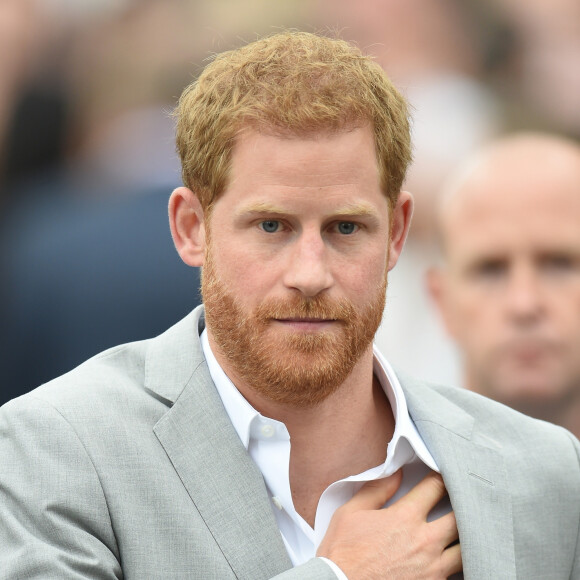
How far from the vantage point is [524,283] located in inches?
187

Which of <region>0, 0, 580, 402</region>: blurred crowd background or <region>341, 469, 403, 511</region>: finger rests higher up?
<region>0, 0, 580, 402</region>: blurred crowd background

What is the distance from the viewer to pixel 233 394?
3062 millimetres

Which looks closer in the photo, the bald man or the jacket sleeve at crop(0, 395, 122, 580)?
the jacket sleeve at crop(0, 395, 122, 580)

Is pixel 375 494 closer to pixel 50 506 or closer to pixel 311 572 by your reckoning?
pixel 311 572

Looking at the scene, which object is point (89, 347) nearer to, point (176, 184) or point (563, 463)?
point (176, 184)

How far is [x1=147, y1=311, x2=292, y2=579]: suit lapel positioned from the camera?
9.21 feet

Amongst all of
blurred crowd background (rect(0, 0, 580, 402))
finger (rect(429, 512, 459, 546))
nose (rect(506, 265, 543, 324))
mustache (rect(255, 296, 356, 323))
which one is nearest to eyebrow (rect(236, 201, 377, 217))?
mustache (rect(255, 296, 356, 323))

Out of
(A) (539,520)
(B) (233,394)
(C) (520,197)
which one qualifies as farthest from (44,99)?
(A) (539,520)

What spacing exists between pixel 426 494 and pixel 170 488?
70 centimetres

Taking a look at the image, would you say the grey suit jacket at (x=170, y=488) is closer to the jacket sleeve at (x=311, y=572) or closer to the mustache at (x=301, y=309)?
the jacket sleeve at (x=311, y=572)

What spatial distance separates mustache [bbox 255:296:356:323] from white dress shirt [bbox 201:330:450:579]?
0.90 feet

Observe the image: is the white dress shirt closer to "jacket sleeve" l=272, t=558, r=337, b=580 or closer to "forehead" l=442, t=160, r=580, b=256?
"jacket sleeve" l=272, t=558, r=337, b=580

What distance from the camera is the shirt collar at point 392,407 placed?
9.93ft

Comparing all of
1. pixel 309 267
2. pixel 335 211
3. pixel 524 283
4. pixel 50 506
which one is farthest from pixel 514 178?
pixel 50 506
